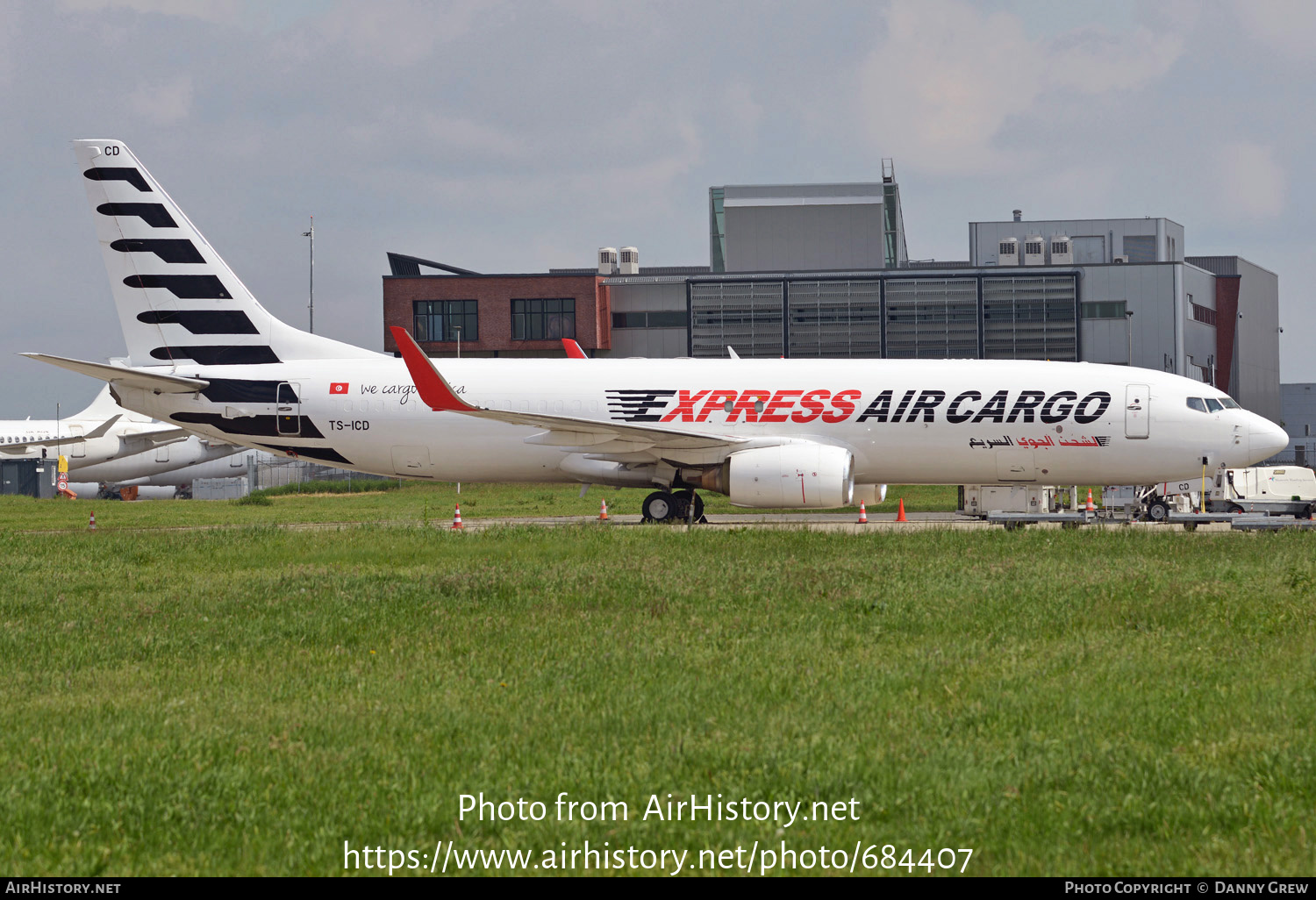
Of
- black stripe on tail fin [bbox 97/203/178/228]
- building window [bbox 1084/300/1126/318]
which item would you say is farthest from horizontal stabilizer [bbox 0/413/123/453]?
building window [bbox 1084/300/1126/318]

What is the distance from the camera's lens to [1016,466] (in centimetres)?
2433

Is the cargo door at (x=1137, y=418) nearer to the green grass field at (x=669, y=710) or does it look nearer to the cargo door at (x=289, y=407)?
the green grass field at (x=669, y=710)

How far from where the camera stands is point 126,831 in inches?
229

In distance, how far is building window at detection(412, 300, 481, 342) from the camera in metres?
65.7

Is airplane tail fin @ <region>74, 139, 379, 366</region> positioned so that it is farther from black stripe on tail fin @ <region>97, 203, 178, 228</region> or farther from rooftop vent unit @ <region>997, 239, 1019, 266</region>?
rooftop vent unit @ <region>997, 239, 1019, 266</region>

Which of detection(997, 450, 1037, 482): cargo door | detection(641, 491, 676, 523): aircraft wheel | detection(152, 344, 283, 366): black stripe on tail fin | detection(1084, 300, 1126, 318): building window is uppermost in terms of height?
detection(1084, 300, 1126, 318): building window

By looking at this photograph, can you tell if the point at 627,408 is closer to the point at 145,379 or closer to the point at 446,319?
the point at 145,379

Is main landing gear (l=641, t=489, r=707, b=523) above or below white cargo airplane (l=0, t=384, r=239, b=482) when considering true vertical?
below

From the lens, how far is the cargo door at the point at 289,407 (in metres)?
25.3

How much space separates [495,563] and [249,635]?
17.6 ft

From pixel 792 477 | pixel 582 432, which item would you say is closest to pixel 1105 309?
pixel 792 477

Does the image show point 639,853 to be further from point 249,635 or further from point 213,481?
point 213,481

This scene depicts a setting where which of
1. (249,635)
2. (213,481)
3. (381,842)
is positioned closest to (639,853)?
(381,842)

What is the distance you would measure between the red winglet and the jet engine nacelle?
209 inches
